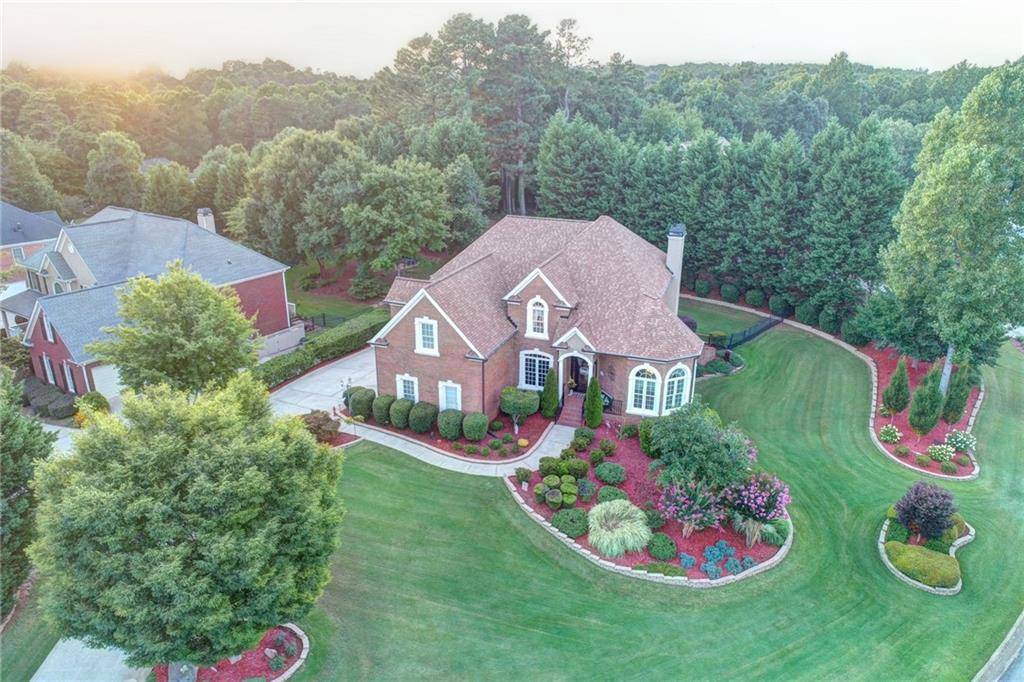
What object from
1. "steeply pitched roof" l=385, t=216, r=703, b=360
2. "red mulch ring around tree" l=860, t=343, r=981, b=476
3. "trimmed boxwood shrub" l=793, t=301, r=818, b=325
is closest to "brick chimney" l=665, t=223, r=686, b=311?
"steeply pitched roof" l=385, t=216, r=703, b=360

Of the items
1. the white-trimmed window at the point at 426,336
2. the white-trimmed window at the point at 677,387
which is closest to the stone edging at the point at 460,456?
the white-trimmed window at the point at 426,336

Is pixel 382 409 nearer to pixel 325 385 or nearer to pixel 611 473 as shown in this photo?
pixel 325 385

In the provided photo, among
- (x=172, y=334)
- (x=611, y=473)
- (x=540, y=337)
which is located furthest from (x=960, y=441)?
(x=172, y=334)

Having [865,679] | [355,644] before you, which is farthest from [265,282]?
[865,679]

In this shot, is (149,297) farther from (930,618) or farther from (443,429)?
(930,618)

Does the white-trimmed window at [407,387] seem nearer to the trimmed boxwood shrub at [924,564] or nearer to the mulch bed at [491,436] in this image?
the mulch bed at [491,436]
